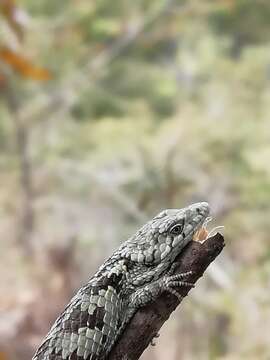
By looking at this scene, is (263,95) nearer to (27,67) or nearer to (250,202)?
(250,202)

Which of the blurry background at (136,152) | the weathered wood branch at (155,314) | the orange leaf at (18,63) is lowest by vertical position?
the weathered wood branch at (155,314)

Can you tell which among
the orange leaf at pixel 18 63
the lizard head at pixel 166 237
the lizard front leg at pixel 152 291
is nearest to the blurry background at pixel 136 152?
the orange leaf at pixel 18 63

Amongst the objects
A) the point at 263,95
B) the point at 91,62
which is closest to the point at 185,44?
the point at 91,62

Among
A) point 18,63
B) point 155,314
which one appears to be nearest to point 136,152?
point 18,63

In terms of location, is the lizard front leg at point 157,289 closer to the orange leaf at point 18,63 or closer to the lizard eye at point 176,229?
the lizard eye at point 176,229

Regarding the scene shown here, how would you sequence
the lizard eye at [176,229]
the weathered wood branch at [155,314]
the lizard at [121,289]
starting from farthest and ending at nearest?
the lizard eye at [176,229], the lizard at [121,289], the weathered wood branch at [155,314]

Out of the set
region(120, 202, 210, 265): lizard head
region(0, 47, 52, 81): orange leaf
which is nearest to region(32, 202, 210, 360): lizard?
region(120, 202, 210, 265): lizard head

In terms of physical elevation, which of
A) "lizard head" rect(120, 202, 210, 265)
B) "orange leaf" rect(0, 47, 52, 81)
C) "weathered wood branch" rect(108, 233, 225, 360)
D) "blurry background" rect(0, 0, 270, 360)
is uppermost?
"blurry background" rect(0, 0, 270, 360)

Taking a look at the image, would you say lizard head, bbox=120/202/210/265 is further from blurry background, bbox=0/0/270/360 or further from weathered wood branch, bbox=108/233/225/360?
blurry background, bbox=0/0/270/360
